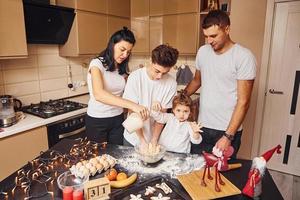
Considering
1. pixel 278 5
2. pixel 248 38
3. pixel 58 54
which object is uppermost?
pixel 278 5

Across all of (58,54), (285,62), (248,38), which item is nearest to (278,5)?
(248,38)

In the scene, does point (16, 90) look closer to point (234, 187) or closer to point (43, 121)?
point (43, 121)

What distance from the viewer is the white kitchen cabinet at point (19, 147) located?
5.58 ft

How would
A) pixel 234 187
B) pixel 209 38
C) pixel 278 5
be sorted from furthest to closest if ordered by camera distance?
pixel 278 5, pixel 209 38, pixel 234 187

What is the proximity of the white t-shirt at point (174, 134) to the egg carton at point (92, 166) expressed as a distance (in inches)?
16.5

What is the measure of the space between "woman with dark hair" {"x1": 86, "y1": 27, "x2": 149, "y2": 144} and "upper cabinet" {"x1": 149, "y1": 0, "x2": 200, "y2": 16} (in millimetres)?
1450

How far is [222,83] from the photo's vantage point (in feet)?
4.90

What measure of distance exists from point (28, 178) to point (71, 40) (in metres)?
1.75

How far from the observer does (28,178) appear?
1025 millimetres

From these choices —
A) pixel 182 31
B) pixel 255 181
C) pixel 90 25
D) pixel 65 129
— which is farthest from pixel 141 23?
pixel 255 181

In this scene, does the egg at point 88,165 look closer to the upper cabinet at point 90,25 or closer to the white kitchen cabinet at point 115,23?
the upper cabinet at point 90,25

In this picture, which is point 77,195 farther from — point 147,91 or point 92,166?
point 147,91

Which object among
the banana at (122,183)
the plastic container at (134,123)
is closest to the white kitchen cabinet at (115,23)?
the plastic container at (134,123)

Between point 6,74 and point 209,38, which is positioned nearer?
point 209,38
